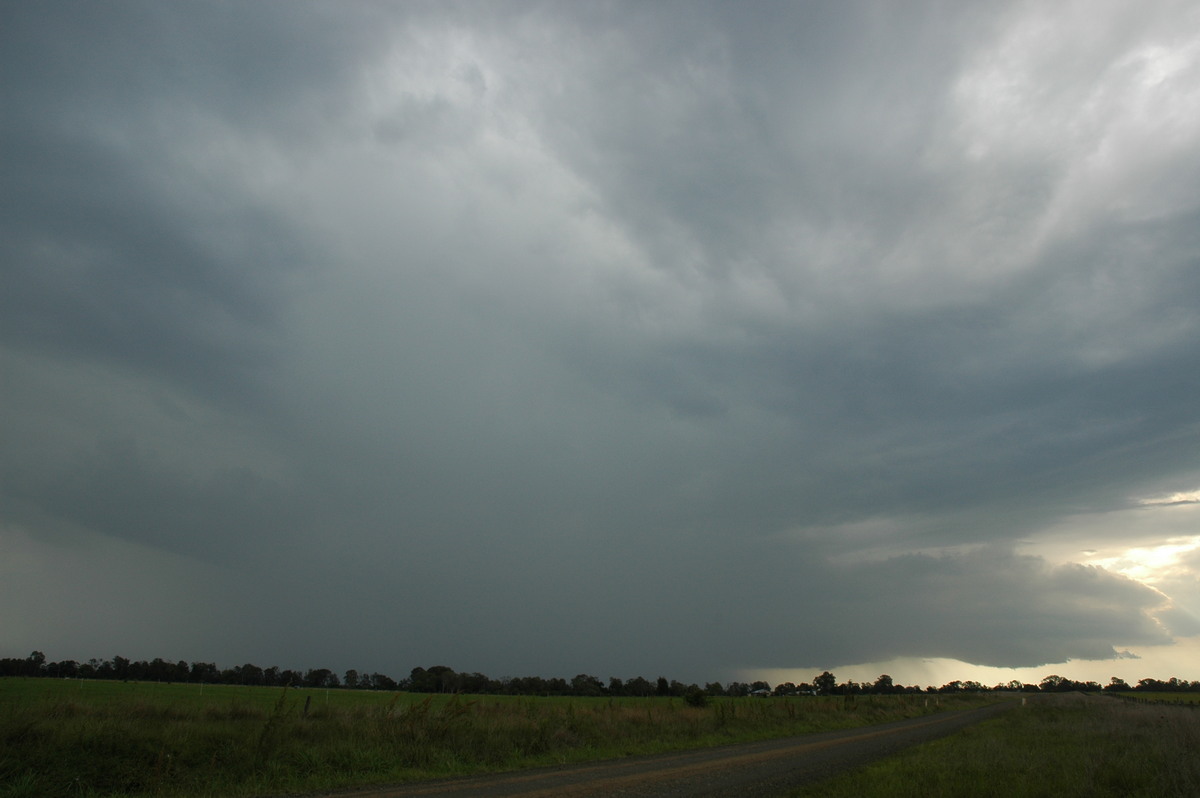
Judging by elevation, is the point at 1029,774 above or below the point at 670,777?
above

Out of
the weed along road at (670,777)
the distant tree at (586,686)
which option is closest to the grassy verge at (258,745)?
the weed along road at (670,777)

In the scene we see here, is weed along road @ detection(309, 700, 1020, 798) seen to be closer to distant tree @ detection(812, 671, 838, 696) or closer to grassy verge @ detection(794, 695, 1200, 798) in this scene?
grassy verge @ detection(794, 695, 1200, 798)

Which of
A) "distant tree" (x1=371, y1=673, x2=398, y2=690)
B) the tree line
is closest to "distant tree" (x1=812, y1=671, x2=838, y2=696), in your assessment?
the tree line

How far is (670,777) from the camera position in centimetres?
1627

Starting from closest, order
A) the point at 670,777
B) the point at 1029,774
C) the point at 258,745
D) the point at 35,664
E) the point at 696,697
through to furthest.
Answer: the point at 1029,774 < the point at 670,777 < the point at 258,745 < the point at 696,697 < the point at 35,664

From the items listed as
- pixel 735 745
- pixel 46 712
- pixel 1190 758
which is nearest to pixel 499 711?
pixel 735 745

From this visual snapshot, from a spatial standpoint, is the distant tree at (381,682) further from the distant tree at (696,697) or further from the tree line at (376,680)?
the distant tree at (696,697)

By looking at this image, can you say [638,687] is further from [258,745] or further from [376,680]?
[258,745]

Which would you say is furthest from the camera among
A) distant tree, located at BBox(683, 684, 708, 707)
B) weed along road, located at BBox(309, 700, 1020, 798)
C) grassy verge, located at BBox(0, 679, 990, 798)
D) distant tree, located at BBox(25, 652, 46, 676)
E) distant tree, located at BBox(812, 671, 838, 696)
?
distant tree, located at BBox(812, 671, 838, 696)

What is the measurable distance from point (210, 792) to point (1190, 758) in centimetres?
2373

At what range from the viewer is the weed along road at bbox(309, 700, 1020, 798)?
45.1 feet

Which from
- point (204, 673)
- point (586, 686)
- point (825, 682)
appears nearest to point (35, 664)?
point (204, 673)

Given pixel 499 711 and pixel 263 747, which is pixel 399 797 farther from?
pixel 499 711

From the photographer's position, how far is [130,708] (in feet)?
63.7
